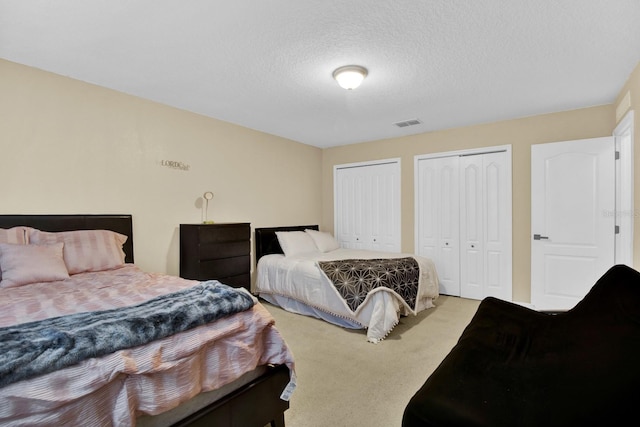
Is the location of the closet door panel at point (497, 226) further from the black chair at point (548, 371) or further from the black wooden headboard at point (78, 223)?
the black wooden headboard at point (78, 223)

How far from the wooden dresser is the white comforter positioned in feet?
1.44

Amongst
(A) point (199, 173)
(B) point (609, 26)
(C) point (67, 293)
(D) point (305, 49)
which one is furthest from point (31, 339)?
(B) point (609, 26)

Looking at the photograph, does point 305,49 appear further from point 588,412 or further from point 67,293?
point 588,412

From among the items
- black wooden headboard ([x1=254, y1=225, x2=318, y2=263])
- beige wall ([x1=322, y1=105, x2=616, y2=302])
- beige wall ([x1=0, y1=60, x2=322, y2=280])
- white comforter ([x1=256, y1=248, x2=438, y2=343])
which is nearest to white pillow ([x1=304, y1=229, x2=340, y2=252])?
white comforter ([x1=256, y1=248, x2=438, y2=343])

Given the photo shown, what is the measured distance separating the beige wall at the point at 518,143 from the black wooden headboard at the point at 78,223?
3627 mm

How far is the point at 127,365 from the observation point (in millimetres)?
1144

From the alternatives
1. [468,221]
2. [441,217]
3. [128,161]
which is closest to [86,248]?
[128,161]

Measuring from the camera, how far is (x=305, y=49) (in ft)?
7.62

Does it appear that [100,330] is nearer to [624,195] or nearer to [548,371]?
[548,371]

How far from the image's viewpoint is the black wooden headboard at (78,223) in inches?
96.2

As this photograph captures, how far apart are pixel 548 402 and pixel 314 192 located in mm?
4689

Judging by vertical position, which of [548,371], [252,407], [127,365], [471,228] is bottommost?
[252,407]

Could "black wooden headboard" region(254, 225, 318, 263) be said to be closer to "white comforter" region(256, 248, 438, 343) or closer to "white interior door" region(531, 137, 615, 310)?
"white comforter" region(256, 248, 438, 343)

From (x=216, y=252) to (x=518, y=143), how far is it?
385 cm
